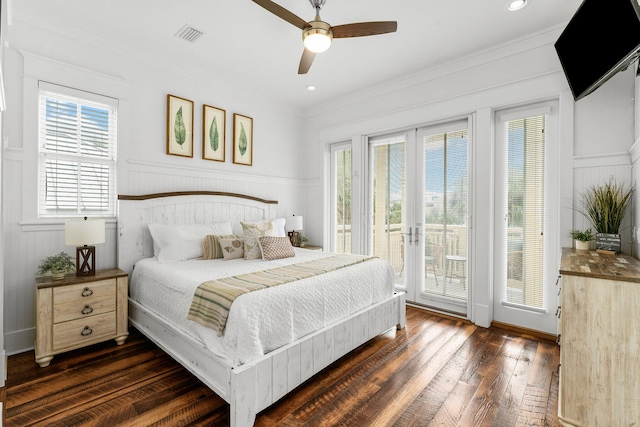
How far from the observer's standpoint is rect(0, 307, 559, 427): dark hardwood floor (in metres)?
1.84

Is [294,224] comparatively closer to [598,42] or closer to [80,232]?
[80,232]

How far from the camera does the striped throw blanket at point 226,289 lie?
6.21ft

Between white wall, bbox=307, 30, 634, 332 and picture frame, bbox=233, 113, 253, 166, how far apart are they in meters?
1.32

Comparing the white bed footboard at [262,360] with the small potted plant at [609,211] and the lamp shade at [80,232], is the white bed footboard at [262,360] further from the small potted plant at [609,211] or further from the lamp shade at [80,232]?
the small potted plant at [609,211]

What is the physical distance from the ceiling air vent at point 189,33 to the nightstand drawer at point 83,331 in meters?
2.60

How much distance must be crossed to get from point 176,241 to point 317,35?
2.25 m

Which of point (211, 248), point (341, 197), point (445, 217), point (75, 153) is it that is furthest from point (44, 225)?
point (445, 217)

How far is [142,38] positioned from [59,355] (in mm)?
2925

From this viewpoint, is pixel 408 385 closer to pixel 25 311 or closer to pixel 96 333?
pixel 96 333

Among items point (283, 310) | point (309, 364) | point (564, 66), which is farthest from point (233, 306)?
point (564, 66)

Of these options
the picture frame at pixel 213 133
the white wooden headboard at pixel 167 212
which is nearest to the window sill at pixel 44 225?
the white wooden headboard at pixel 167 212

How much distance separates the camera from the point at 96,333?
260 cm

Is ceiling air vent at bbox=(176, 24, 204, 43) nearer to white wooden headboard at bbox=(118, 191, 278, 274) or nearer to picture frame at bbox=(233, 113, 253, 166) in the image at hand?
picture frame at bbox=(233, 113, 253, 166)

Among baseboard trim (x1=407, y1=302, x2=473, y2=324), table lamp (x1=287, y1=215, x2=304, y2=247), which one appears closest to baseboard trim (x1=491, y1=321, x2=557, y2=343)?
baseboard trim (x1=407, y1=302, x2=473, y2=324)
